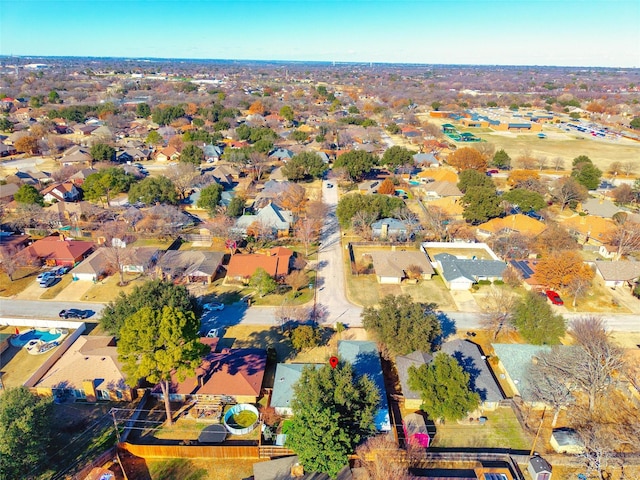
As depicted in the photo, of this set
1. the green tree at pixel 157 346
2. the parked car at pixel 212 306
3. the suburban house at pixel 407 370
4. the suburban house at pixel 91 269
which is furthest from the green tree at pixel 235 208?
the suburban house at pixel 407 370

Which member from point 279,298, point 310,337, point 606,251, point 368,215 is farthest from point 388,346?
point 606,251

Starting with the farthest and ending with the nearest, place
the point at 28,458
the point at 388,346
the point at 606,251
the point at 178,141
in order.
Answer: the point at 178,141, the point at 606,251, the point at 388,346, the point at 28,458

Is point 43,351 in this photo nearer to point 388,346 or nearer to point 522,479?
point 388,346

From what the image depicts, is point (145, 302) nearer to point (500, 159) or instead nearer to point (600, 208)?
point (600, 208)

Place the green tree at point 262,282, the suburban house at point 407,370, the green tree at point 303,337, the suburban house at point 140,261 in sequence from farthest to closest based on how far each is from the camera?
the suburban house at point 140,261, the green tree at point 262,282, the green tree at point 303,337, the suburban house at point 407,370

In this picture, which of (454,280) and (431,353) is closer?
(431,353)

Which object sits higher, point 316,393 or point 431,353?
point 316,393

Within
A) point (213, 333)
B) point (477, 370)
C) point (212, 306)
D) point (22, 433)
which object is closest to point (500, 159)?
point (477, 370)

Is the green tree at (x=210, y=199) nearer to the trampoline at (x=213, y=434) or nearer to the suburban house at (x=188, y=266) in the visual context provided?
the suburban house at (x=188, y=266)

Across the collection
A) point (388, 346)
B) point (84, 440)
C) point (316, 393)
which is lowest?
point (84, 440)
